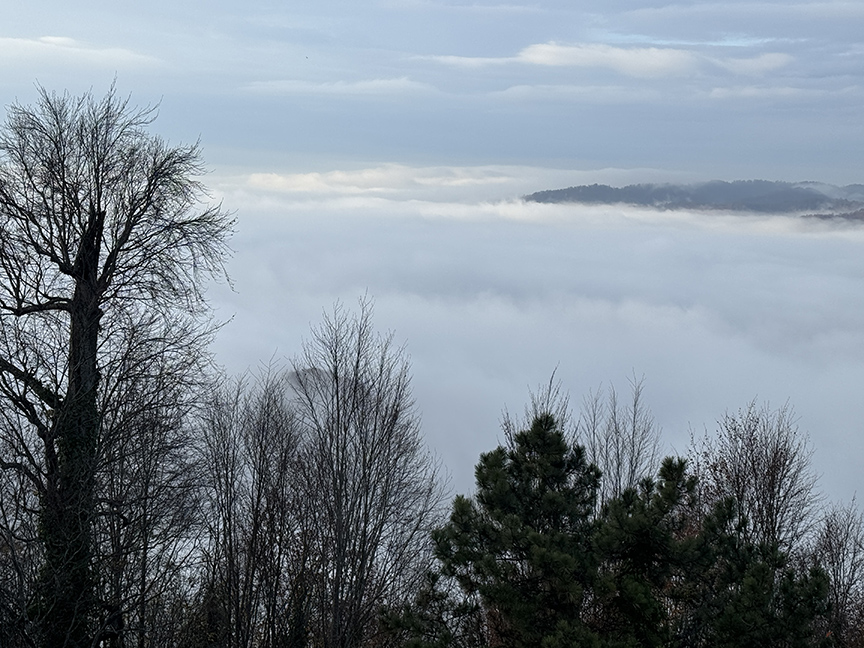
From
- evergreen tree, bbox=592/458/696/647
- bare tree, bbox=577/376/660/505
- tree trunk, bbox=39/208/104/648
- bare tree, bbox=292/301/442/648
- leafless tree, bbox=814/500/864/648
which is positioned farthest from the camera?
bare tree, bbox=577/376/660/505

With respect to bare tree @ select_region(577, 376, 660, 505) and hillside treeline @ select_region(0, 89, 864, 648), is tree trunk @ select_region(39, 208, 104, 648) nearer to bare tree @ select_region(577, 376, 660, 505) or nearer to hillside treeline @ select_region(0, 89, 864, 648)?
hillside treeline @ select_region(0, 89, 864, 648)

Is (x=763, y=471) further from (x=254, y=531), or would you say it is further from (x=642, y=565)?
(x=642, y=565)

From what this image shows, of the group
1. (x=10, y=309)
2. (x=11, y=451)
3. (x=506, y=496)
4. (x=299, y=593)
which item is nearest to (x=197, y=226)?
(x=10, y=309)

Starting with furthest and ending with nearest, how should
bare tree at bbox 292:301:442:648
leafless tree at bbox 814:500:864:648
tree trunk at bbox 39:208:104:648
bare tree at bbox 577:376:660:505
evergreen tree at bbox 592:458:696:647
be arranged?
bare tree at bbox 577:376:660:505, leafless tree at bbox 814:500:864:648, bare tree at bbox 292:301:442:648, tree trunk at bbox 39:208:104:648, evergreen tree at bbox 592:458:696:647

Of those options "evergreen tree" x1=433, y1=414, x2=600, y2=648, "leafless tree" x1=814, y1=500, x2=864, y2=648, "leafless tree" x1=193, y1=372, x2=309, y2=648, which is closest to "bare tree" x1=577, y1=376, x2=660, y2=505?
"leafless tree" x1=814, y1=500, x2=864, y2=648

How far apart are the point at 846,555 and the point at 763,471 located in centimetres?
749

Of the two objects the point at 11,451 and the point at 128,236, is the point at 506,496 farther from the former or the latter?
the point at 128,236

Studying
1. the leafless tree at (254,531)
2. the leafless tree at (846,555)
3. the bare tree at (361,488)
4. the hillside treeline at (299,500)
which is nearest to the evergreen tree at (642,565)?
the hillside treeline at (299,500)

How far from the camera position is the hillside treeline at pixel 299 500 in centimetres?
1155

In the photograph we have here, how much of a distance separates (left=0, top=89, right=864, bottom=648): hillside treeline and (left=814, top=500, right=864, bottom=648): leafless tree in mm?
192

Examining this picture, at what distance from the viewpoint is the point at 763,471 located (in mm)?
28156

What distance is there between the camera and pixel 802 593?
11.2 metres

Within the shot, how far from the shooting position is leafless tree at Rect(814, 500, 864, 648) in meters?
27.1

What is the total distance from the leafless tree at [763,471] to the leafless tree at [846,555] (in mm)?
1466
